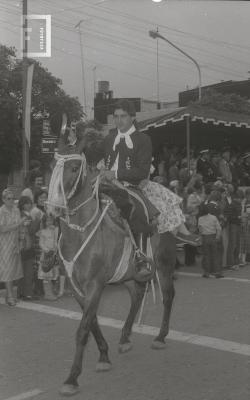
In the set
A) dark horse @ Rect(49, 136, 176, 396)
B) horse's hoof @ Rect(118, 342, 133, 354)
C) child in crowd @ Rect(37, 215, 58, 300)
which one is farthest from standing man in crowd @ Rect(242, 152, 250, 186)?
dark horse @ Rect(49, 136, 176, 396)

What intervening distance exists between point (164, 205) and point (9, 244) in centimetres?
343

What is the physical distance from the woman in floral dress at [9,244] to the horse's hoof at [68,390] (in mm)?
3884

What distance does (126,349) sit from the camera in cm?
580

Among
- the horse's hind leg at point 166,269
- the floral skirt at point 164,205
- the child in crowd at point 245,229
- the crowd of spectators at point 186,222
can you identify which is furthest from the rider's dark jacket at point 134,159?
the child in crowd at point 245,229

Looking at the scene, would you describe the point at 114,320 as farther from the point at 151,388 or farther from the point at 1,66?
the point at 1,66

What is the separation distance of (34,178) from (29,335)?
4.44 meters

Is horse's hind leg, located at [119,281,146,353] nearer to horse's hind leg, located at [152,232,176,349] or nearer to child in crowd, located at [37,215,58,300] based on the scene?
horse's hind leg, located at [152,232,176,349]

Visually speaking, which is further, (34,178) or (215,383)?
(34,178)

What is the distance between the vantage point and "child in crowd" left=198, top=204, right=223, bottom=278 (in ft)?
35.3

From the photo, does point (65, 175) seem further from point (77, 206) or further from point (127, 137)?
point (127, 137)

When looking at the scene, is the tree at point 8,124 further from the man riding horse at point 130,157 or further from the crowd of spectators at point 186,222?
the man riding horse at point 130,157

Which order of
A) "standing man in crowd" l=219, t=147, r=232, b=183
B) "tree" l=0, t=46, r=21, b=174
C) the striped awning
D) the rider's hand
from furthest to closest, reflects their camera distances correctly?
1. "standing man in crowd" l=219, t=147, r=232, b=183
2. the striped awning
3. "tree" l=0, t=46, r=21, b=174
4. the rider's hand

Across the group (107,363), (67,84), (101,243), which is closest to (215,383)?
(107,363)

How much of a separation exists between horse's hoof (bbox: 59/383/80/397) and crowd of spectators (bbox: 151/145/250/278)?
636 centimetres
